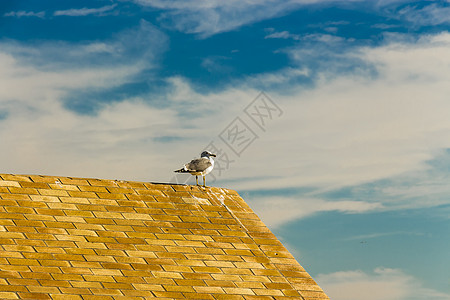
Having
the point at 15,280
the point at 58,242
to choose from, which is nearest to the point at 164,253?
the point at 58,242

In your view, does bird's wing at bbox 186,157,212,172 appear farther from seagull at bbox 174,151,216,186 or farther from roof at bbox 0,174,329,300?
roof at bbox 0,174,329,300

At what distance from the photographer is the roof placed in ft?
40.9

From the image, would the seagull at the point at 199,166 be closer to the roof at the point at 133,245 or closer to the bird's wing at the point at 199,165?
the bird's wing at the point at 199,165

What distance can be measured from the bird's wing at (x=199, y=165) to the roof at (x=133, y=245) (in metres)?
0.43

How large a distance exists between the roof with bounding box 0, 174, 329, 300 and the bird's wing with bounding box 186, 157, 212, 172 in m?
0.43

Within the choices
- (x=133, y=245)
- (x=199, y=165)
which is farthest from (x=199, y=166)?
(x=133, y=245)

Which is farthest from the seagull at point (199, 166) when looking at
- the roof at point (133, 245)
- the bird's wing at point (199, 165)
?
the roof at point (133, 245)

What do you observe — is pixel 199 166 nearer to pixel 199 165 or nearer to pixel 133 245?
pixel 199 165

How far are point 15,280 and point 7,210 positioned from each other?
212cm

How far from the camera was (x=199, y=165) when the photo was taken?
52.4 ft

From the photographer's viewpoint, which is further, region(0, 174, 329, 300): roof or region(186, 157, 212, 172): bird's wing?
region(186, 157, 212, 172): bird's wing

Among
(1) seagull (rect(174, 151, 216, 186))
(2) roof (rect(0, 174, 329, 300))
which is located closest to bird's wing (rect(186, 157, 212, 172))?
(1) seagull (rect(174, 151, 216, 186))

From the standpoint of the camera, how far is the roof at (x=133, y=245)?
40.9 ft

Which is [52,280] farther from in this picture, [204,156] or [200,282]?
[204,156]
